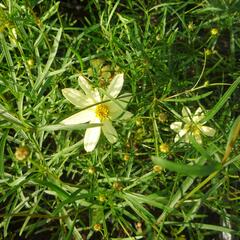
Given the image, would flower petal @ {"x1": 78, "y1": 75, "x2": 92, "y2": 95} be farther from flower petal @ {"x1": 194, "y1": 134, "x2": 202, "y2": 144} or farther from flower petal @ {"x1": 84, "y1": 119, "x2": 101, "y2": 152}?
flower petal @ {"x1": 194, "y1": 134, "x2": 202, "y2": 144}

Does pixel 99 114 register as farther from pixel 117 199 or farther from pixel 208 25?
pixel 208 25

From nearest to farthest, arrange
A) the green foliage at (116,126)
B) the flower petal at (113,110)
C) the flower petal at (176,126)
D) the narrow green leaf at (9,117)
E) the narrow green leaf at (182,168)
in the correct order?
the narrow green leaf at (182,168)
the narrow green leaf at (9,117)
the green foliage at (116,126)
the flower petal at (113,110)
the flower petal at (176,126)

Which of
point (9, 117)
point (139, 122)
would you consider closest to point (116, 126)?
point (139, 122)

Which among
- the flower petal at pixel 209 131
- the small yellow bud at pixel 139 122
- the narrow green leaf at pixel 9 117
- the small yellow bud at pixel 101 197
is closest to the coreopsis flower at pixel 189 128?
the flower petal at pixel 209 131

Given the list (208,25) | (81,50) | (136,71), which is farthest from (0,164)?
(208,25)

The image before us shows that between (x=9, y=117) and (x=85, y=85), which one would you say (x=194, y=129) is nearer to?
(x=85, y=85)

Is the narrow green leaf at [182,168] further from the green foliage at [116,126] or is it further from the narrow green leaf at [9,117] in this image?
the narrow green leaf at [9,117]

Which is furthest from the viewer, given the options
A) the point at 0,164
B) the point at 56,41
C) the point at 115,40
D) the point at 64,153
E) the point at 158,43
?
the point at 158,43
